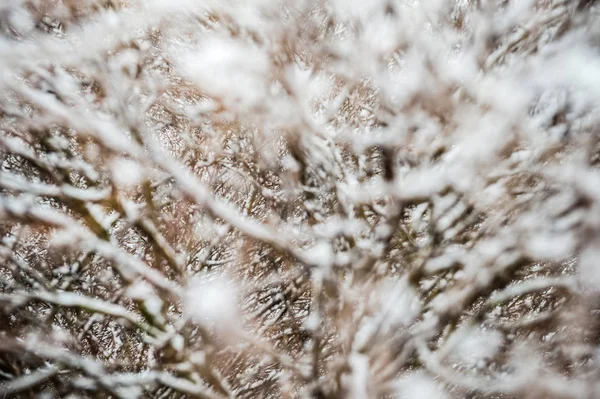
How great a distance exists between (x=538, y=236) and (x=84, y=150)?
122 inches

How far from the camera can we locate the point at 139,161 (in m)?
2.24

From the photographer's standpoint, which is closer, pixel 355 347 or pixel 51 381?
pixel 355 347

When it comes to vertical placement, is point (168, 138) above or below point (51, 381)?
above

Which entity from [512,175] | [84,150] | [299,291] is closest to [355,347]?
[299,291]

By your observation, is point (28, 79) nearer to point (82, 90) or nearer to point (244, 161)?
point (82, 90)

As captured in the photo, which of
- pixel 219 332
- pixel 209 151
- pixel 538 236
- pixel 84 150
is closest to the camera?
pixel 538 236

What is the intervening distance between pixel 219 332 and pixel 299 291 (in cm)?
85

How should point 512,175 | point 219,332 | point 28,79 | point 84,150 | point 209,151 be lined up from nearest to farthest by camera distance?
point 512,175
point 28,79
point 84,150
point 219,332
point 209,151

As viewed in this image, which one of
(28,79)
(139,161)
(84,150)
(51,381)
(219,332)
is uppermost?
(28,79)

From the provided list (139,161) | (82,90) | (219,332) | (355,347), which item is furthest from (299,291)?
(82,90)

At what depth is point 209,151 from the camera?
3.24 m

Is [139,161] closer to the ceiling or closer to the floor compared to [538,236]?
closer to the ceiling

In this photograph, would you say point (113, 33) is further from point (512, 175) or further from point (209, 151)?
point (512, 175)

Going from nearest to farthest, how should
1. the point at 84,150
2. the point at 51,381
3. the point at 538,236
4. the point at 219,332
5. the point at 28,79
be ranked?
the point at 538,236 < the point at 28,79 < the point at 84,150 < the point at 51,381 < the point at 219,332
